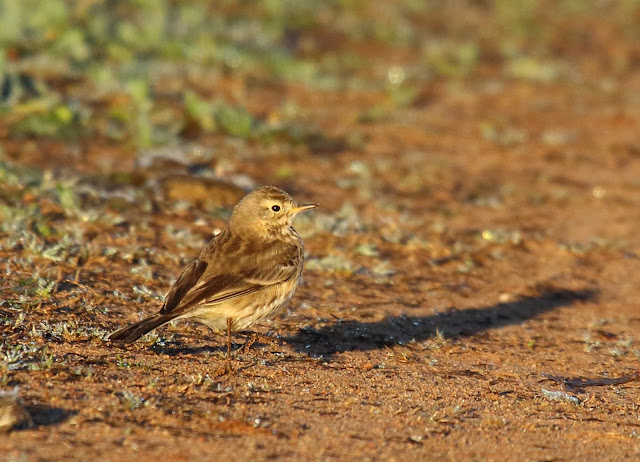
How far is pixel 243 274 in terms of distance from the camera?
23.8 feet

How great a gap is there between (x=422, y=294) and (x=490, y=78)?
12521mm

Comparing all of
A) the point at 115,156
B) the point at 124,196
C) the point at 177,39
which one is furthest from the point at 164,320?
the point at 177,39

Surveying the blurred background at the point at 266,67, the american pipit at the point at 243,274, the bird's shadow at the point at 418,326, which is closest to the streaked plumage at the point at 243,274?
the american pipit at the point at 243,274

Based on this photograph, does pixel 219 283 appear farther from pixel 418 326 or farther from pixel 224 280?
pixel 418 326

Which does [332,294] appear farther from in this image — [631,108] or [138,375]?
[631,108]

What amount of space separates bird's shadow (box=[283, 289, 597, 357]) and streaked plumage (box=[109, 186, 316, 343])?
0.69 metres

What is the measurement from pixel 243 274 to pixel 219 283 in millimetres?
270

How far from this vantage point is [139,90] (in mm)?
14508

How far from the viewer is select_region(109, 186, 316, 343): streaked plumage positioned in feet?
22.4

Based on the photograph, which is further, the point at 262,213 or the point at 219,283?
the point at 262,213

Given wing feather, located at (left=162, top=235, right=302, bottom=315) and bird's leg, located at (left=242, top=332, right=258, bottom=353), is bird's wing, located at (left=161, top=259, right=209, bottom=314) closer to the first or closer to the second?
wing feather, located at (left=162, top=235, right=302, bottom=315)

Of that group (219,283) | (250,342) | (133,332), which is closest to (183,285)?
(219,283)

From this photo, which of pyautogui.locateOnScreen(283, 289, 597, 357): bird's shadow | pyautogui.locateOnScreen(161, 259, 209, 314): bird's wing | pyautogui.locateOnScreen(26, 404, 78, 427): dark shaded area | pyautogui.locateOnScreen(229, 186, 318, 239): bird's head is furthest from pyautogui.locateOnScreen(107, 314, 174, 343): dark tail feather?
pyautogui.locateOnScreen(229, 186, 318, 239): bird's head

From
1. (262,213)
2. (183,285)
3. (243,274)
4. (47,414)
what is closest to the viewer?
(47,414)
